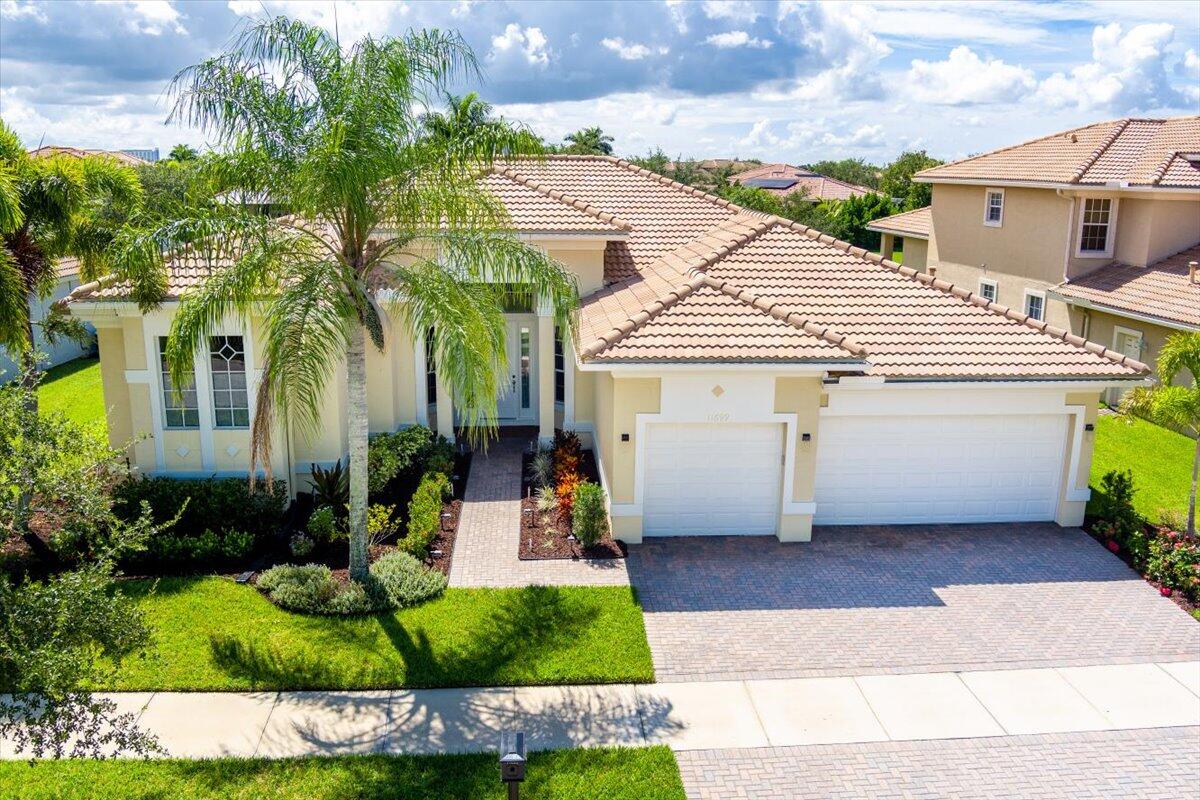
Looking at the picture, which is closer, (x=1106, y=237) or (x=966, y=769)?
(x=966, y=769)

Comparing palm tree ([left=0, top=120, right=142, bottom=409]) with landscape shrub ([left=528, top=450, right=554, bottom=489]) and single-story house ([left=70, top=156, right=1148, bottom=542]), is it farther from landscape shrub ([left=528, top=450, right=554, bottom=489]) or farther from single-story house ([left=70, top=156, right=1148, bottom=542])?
landscape shrub ([left=528, top=450, right=554, bottom=489])

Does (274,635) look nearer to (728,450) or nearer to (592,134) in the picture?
(728,450)

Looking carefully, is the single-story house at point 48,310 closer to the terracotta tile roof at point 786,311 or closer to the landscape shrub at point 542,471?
the terracotta tile roof at point 786,311

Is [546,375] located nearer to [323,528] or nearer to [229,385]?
[323,528]

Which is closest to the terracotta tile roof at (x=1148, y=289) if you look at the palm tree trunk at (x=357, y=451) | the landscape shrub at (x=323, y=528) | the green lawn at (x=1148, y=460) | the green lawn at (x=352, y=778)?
the green lawn at (x=1148, y=460)

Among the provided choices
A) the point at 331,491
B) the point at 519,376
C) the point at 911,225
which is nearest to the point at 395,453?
the point at 331,491
